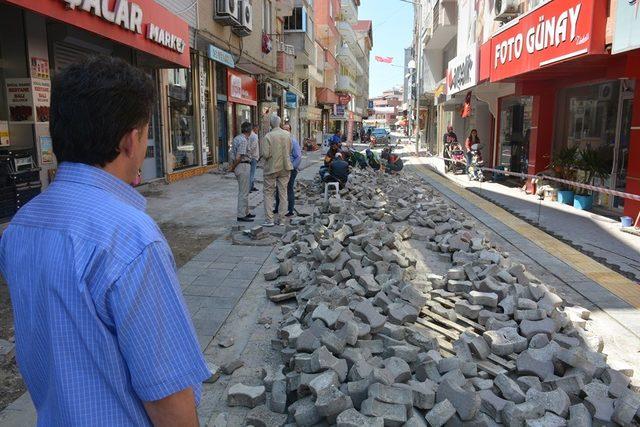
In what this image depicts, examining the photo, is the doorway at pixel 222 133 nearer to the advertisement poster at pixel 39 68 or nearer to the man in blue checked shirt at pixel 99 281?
the advertisement poster at pixel 39 68

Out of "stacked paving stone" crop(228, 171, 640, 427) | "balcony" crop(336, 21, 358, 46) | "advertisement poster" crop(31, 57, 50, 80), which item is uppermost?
"balcony" crop(336, 21, 358, 46)

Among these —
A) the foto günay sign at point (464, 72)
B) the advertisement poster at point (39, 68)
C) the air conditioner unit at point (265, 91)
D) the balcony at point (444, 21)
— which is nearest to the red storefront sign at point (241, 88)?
the air conditioner unit at point (265, 91)

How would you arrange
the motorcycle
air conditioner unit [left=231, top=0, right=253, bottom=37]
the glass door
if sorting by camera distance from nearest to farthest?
1. the glass door
2. air conditioner unit [left=231, top=0, right=253, bottom=37]
3. the motorcycle

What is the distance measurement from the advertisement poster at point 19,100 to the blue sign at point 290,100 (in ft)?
83.0

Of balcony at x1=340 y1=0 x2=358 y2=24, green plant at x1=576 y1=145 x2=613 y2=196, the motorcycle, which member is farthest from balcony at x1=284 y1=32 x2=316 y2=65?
balcony at x1=340 y1=0 x2=358 y2=24

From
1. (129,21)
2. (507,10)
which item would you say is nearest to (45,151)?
(129,21)

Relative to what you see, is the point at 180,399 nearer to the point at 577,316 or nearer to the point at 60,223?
the point at 60,223

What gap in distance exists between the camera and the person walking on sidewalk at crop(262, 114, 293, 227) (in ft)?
28.4

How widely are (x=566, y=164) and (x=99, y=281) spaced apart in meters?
12.5

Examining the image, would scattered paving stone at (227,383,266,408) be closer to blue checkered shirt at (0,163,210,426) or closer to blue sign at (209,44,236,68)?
blue checkered shirt at (0,163,210,426)

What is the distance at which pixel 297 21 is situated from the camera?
30547 millimetres

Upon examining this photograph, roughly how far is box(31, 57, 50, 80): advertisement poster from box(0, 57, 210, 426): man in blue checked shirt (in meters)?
8.40

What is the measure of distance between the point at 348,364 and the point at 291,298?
1958mm

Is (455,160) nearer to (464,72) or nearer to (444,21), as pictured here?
(464,72)
